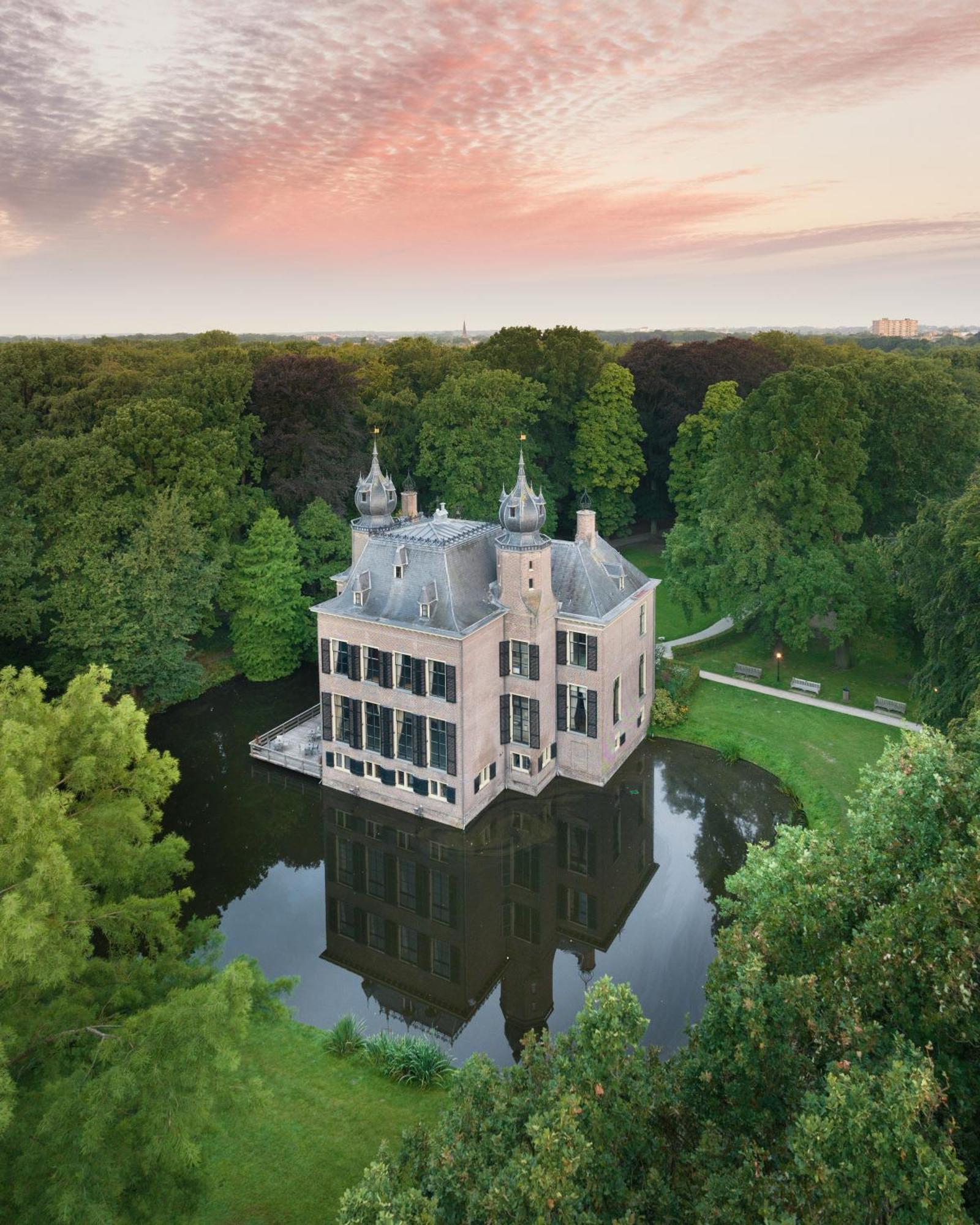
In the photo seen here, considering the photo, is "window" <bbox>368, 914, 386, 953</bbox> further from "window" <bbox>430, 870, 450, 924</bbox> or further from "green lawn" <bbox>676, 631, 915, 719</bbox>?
"green lawn" <bbox>676, 631, 915, 719</bbox>

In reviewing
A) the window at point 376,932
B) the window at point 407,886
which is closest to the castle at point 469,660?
the window at point 407,886

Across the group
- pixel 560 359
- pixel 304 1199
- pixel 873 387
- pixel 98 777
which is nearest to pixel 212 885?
pixel 98 777

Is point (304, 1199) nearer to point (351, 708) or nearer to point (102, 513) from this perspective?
point (351, 708)

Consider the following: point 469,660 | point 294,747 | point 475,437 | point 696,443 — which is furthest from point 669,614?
point 294,747

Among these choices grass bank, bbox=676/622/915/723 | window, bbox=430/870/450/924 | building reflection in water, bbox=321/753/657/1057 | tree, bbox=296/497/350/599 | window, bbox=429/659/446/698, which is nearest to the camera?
building reflection in water, bbox=321/753/657/1057

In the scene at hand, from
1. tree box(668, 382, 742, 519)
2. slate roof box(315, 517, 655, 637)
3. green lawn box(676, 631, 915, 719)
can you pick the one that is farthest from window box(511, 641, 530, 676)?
tree box(668, 382, 742, 519)

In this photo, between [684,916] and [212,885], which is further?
[212,885]
